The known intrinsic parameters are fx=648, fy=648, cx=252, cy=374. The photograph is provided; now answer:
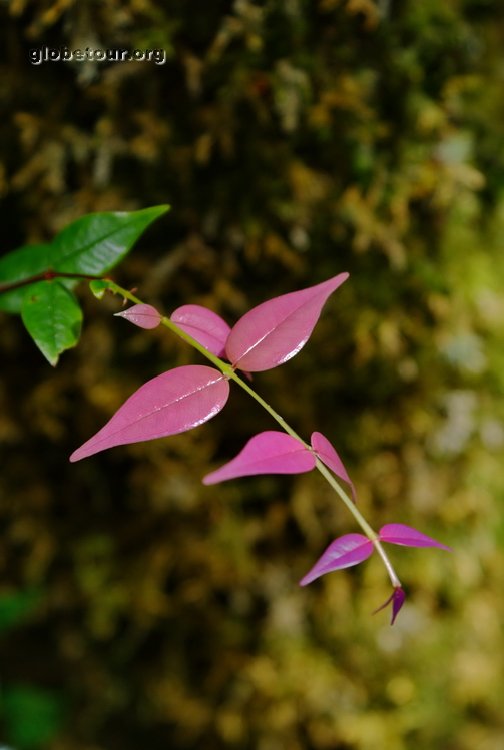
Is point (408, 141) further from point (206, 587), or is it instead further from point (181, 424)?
point (206, 587)

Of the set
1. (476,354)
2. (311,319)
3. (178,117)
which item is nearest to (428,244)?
(476,354)

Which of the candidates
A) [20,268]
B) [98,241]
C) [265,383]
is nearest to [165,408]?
[98,241]

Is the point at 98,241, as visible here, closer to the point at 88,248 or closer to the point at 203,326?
the point at 88,248

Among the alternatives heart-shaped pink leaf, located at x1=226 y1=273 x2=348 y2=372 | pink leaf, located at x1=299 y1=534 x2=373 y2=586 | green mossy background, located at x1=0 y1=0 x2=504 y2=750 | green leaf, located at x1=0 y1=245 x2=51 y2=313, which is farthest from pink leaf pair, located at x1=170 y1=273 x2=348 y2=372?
green mossy background, located at x1=0 y1=0 x2=504 y2=750

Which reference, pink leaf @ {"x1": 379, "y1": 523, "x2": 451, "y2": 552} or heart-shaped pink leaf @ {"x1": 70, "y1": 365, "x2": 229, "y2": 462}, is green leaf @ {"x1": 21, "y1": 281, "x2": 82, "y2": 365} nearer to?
heart-shaped pink leaf @ {"x1": 70, "y1": 365, "x2": 229, "y2": 462}

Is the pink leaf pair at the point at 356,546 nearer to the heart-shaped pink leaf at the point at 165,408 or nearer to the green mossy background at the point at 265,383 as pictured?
the heart-shaped pink leaf at the point at 165,408

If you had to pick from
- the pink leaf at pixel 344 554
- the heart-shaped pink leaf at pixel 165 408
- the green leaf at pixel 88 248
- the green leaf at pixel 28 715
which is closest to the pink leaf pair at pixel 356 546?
the pink leaf at pixel 344 554
